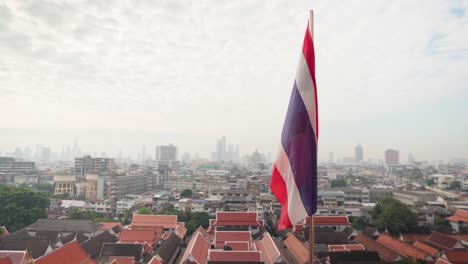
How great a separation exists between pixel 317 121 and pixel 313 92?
0.25 meters

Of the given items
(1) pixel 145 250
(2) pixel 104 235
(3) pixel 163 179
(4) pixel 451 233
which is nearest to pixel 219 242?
(1) pixel 145 250

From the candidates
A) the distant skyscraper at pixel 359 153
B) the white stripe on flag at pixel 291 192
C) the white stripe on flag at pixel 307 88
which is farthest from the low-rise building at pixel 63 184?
the distant skyscraper at pixel 359 153

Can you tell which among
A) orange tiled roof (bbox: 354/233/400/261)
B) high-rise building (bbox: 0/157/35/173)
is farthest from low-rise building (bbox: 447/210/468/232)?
high-rise building (bbox: 0/157/35/173)

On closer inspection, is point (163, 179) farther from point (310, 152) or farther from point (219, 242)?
point (310, 152)

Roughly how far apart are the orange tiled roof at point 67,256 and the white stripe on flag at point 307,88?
34.2 feet

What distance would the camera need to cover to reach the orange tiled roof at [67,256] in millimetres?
10240

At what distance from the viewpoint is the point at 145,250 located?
555 inches

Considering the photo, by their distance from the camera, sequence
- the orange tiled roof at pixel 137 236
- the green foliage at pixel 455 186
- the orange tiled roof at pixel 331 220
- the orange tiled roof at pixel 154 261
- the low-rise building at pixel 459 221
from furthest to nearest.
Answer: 1. the green foliage at pixel 455 186
2. the low-rise building at pixel 459 221
3. the orange tiled roof at pixel 331 220
4. the orange tiled roof at pixel 137 236
5. the orange tiled roof at pixel 154 261

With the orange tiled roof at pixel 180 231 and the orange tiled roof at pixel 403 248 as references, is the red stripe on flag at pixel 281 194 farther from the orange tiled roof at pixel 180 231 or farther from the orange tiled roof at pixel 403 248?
the orange tiled roof at pixel 180 231

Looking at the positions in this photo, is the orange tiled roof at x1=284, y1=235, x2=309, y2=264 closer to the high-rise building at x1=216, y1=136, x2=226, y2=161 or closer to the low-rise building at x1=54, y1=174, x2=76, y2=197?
the low-rise building at x1=54, y1=174, x2=76, y2=197

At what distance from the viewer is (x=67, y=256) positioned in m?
10.9

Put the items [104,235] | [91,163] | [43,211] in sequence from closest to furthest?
[104,235], [43,211], [91,163]

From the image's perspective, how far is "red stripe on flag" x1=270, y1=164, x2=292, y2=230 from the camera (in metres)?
2.81

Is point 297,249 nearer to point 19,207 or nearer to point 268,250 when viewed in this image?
point 268,250
